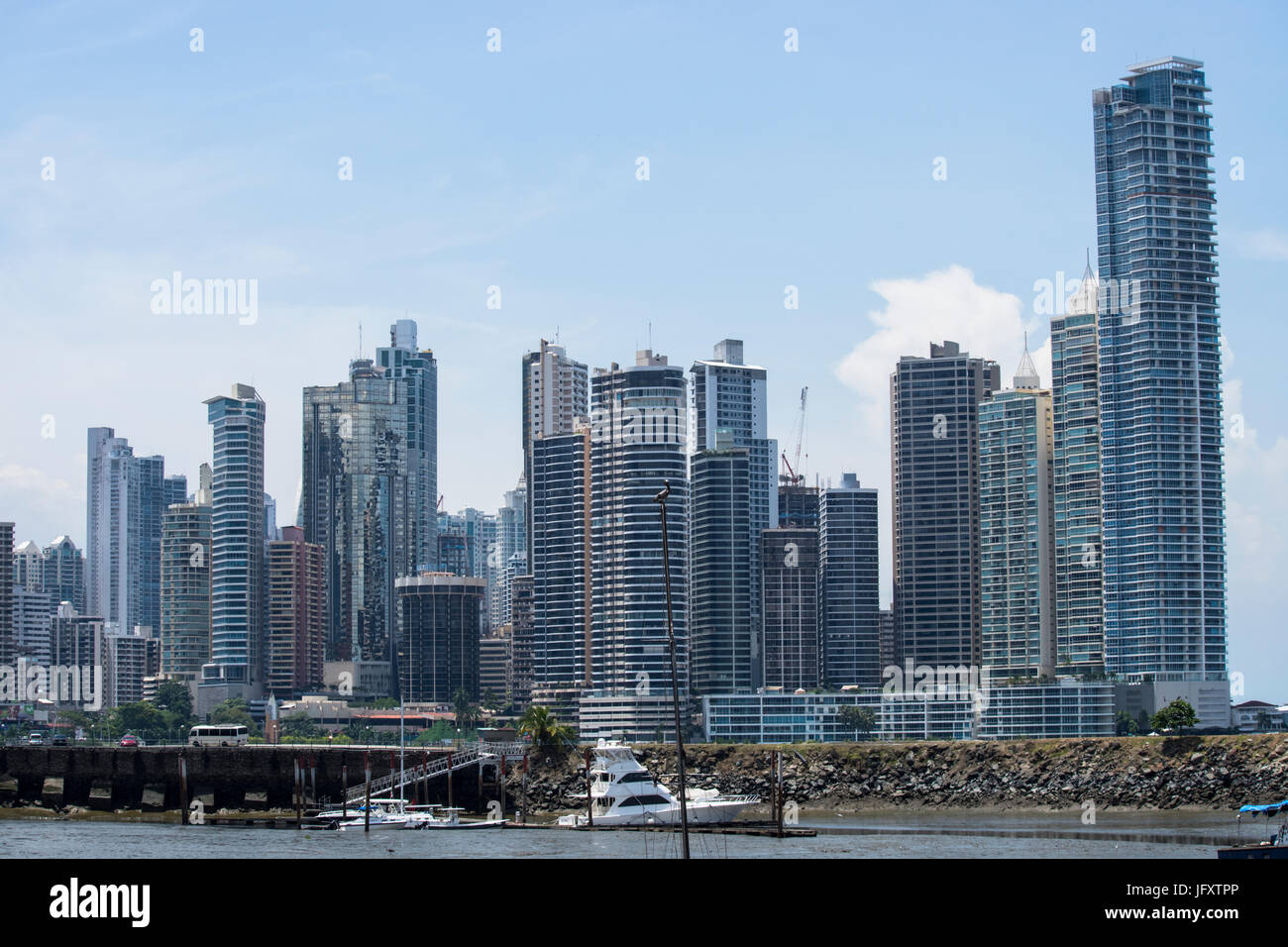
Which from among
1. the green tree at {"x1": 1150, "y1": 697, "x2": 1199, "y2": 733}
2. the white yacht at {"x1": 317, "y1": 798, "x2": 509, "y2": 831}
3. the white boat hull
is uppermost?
the green tree at {"x1": 1150, "y1": 697, "x2": 1199, "y2": 733}

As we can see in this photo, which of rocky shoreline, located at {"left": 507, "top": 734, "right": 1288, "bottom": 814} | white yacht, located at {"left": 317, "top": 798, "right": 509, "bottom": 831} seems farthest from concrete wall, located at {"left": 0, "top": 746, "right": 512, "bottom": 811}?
rocky shoreline, located at {"left": 507, "top": 734, "right": 1288, "bottom": 814}

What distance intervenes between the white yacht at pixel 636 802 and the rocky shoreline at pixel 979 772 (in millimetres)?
23659

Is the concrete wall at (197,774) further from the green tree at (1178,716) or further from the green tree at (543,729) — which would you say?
the green tree at (1178,716)

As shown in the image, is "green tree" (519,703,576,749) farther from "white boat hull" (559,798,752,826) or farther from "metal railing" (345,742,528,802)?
"white boat hull" (559,798,752,826)

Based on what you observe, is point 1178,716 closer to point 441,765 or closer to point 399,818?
point 441,765

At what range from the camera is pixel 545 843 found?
94.3 metres

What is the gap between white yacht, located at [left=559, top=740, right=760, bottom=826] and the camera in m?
107

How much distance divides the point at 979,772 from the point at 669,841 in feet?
181

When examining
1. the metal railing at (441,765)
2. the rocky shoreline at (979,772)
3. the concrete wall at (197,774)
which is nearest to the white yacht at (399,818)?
the metal railing at (441,765)

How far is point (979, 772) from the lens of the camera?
142m

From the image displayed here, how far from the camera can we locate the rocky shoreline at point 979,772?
129 meters

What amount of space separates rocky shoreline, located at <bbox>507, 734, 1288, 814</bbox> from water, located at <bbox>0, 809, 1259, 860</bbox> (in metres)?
5.98
